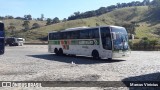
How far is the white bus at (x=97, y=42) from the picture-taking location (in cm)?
2512

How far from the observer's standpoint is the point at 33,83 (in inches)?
510

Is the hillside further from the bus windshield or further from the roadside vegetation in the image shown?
the bus windshield

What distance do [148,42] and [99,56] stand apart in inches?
913

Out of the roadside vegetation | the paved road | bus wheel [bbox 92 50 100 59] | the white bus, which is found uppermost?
the roadside vegetation

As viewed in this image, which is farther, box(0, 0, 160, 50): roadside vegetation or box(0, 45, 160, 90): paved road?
box(0, 0, 160, 50): roadside vegetation

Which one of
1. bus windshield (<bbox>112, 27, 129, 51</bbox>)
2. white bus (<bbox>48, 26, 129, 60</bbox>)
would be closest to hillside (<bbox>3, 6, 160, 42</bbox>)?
white bus (<bbox>48, 26, 129, 60</bbox>)

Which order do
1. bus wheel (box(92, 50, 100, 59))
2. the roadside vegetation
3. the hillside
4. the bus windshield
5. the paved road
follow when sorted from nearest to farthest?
the paved road → the bus windshield → bus wheel (box(92, 50, 100, 59)) → the roadside vegetation → the hillside

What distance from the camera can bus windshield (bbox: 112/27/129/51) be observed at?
25.1 m

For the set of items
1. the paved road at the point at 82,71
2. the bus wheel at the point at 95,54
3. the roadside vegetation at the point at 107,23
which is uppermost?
the roadside vegetation at the point at 107,23

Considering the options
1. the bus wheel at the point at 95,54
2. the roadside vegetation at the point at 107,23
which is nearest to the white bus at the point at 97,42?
the bus wheel at the point at 95,54

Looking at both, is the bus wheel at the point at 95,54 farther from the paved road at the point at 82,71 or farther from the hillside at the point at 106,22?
the hillside at the point at 106,22

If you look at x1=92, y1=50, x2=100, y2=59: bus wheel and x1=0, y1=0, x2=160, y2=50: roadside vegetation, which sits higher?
x1=0, y1=0, x2=160, y2=50: roadside vegetation

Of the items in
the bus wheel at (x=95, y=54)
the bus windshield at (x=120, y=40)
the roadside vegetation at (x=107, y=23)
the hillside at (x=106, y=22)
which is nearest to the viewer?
the bus windshield at (x=120, y=40)

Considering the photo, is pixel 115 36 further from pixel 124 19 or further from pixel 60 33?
pixel 124 19
